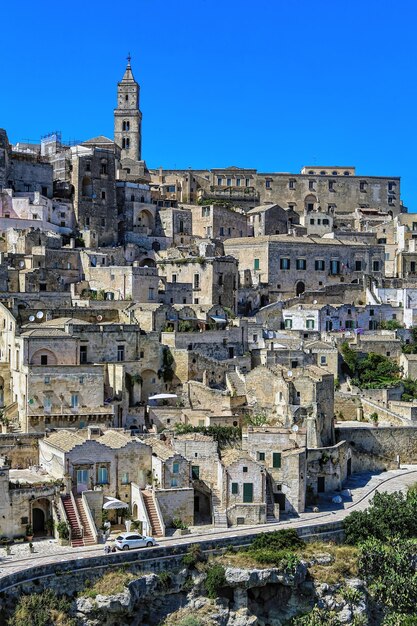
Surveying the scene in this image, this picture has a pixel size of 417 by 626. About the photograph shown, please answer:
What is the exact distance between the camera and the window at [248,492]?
35.8 meters

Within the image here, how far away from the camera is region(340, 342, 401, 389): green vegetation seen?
167 ft

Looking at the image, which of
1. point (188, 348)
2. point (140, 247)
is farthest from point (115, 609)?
point (140, 247)

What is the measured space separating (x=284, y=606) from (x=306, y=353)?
60.9 feet

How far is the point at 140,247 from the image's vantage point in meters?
64.5

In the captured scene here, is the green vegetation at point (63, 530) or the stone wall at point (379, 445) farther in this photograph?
the stone wall at point (379, 445)

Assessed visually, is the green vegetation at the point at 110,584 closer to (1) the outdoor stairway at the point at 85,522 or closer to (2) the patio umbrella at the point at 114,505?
(1) the outdoor stairway at the point at 85,522

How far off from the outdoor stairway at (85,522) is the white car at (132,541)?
1.07 metres

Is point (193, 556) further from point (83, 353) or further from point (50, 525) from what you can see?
point (83, 353)

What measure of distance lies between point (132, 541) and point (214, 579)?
3.43 m

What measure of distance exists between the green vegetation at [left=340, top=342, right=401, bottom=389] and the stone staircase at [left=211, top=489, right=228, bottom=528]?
1679 cm

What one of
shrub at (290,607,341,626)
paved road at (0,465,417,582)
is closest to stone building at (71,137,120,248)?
paved road at (0,465,417,582)

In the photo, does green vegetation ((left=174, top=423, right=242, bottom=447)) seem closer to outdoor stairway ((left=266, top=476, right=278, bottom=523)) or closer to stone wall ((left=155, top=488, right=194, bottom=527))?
outdoor stairway ((left=266, top=476, right=278, bottom=523))

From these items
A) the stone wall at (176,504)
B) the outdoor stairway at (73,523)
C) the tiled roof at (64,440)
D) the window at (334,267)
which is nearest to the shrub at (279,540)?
the stone wall at (176,504)

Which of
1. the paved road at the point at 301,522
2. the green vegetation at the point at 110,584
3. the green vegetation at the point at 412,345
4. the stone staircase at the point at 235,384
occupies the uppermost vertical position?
the green vegetation at the point at 412,345
